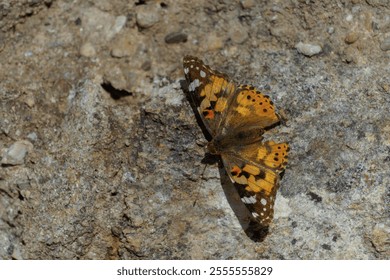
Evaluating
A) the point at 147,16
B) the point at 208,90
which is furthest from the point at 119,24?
the point at 208,90

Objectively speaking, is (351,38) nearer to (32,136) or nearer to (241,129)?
(241,129)

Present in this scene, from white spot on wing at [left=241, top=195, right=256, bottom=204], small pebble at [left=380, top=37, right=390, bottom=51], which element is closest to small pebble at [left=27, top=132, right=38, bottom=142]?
white spot on wing at [left=241, top=195, right=256, bottom=204]

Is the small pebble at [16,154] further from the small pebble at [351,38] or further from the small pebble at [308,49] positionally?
the small pebble at [351,38]

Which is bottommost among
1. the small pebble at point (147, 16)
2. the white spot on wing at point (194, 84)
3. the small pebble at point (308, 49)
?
the white spot on wing at point (194, 84)

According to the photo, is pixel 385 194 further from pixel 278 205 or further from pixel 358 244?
pixel 278 205

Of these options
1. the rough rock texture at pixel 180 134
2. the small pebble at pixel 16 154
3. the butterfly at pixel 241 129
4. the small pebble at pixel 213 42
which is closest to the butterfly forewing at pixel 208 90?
the butterfly at pixel 241 129

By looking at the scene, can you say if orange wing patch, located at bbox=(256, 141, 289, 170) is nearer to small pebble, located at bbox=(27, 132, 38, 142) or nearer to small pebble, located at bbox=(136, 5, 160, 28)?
small pebble, located at bbox=(136, 5, 160, 28)
